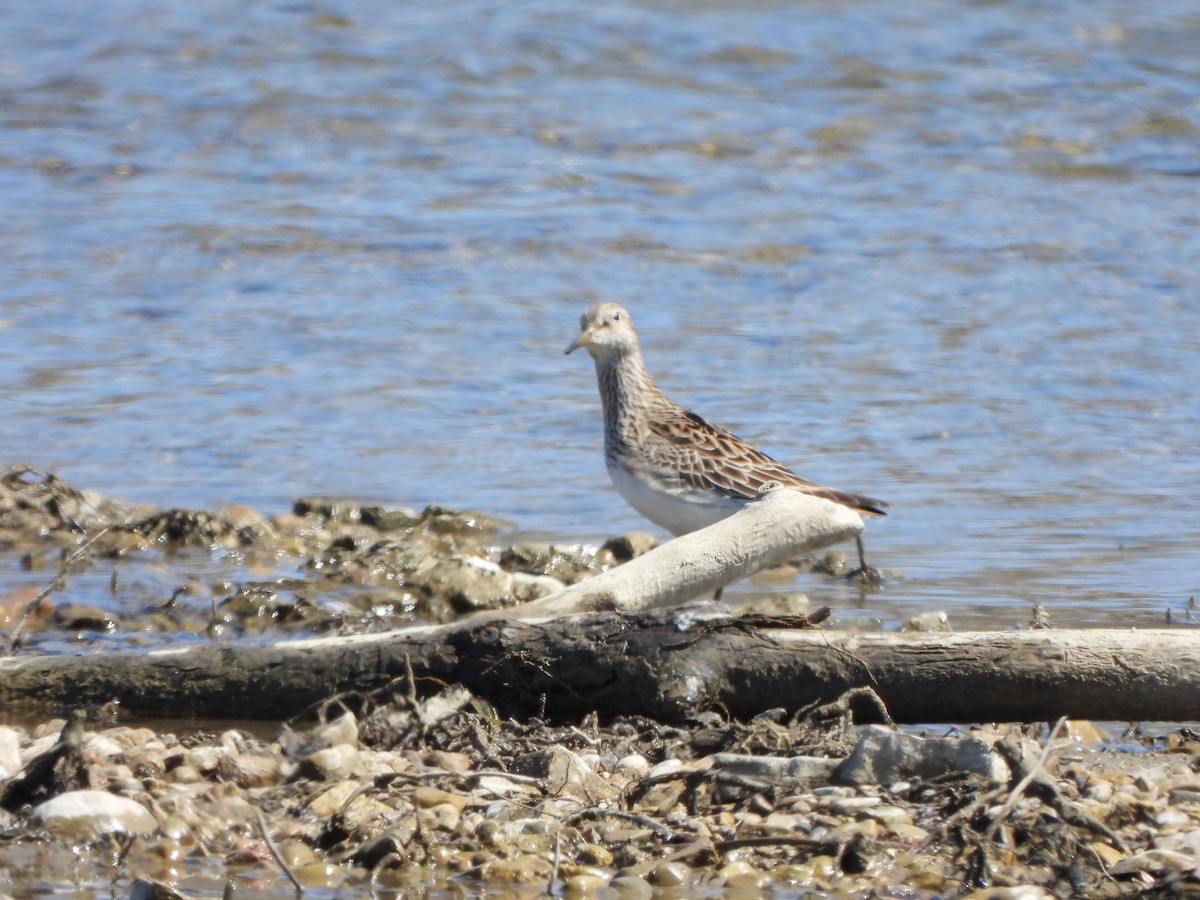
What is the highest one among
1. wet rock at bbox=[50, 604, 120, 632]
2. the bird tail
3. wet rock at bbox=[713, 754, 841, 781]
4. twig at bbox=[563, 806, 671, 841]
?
wet rock at bbox=[713, 754, 841, 781]

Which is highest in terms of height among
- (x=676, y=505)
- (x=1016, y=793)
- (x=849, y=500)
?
(x=1016, y=793)

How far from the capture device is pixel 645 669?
444 centimetres

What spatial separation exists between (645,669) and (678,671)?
0.28 ft

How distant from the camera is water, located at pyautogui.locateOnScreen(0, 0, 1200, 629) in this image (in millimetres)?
8602

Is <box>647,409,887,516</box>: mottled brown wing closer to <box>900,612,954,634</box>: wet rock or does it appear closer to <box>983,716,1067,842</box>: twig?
<box>900,612,954,634</box>: wet rock

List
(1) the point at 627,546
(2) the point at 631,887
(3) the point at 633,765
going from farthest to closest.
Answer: (1) the point at 627,546, (3) the point at 633,765, (2) the point at 631,887

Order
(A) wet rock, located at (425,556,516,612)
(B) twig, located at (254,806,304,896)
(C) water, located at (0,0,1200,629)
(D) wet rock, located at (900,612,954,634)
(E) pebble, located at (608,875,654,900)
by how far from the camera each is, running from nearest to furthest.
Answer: (B) twig, located at (254,806,304,896) < (E) pebble, located at (608,875,654,900) < (D) wet rock, located at (900,612,954,634) < (A) wet rock, located at (425,556,516,612) < (C) water, located at (0,0,1200,629)

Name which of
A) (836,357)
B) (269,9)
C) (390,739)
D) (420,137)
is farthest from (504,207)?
(390,739)

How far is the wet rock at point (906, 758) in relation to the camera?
13.0 ft

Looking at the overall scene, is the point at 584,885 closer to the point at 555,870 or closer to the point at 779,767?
the point at 555,870

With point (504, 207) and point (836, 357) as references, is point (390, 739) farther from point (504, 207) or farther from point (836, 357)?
point (504, 207)

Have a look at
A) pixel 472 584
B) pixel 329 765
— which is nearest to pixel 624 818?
pixel 329 765

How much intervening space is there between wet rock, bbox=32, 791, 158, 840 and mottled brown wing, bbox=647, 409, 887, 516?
346 cm

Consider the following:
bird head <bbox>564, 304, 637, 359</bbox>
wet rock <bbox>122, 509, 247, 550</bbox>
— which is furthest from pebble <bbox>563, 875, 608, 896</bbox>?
bird head <bbox>564, 304, 637, 359</bbox>
